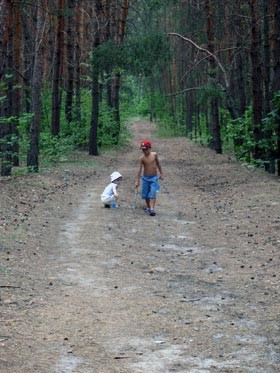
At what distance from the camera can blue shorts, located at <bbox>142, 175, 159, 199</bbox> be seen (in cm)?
1520

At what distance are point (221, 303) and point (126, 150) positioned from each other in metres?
31.1

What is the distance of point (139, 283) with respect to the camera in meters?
8.78

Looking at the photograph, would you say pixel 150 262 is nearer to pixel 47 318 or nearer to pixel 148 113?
pixel 47 318

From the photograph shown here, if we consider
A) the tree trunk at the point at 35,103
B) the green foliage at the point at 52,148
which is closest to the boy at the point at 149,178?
the tree trunk at the point at 35,103

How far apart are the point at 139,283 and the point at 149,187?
21.9ft

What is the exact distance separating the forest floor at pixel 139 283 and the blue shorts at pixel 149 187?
50 centimetres

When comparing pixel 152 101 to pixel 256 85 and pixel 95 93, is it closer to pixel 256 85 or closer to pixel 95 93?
pixel 95 93

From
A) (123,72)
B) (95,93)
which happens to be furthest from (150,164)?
(95,93)

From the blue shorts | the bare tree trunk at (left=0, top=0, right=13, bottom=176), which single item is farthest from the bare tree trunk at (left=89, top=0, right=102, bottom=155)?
the blue shorts

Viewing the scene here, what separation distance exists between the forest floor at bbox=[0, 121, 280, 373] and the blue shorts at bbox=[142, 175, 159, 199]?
0.50 metres

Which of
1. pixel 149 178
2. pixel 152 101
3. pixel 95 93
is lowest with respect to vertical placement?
pixel 149 178

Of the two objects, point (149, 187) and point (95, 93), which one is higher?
point (95, 93)

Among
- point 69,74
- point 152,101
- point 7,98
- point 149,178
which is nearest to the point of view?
point 149,178

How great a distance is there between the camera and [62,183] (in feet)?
66.4
